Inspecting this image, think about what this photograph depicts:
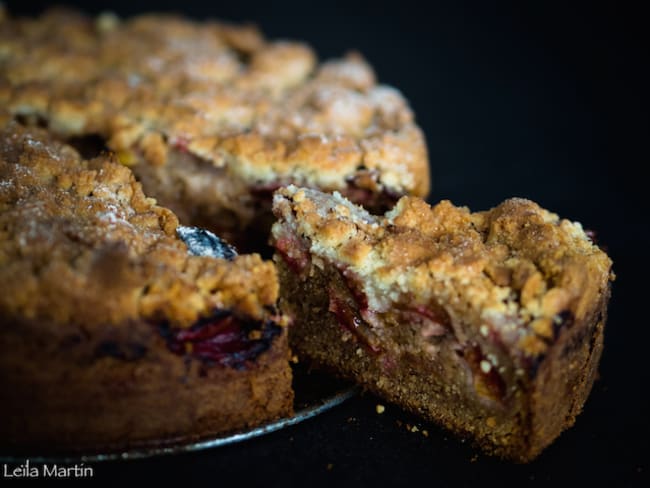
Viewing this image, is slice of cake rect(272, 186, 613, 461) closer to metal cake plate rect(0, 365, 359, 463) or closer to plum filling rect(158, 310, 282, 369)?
metal cake plate rect(0, 365, 359, 463)

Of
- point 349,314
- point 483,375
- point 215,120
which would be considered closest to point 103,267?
point 349,314

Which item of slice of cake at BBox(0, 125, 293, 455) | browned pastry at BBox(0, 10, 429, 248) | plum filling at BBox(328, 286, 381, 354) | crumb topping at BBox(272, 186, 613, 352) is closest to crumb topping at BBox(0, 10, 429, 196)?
browned pastry at BBox(0, 10, 429, 248)

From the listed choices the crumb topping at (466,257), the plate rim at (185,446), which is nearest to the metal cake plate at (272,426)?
the plate rim at (185,446)

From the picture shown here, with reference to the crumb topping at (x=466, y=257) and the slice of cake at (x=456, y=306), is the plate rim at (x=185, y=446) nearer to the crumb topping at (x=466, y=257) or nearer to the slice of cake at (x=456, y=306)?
the slice of cake at (x=456, y=306)

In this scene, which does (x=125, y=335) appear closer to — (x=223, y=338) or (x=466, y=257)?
(x=223, y=338)

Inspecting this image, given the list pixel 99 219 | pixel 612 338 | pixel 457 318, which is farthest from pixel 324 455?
pixel 612 338

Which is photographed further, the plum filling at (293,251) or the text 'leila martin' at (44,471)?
the plum filling at (293,251)
